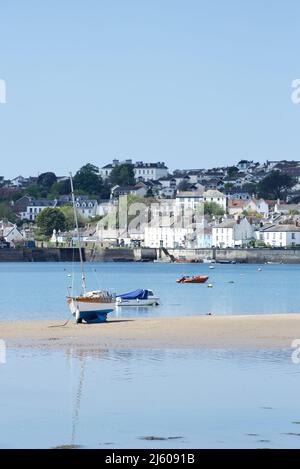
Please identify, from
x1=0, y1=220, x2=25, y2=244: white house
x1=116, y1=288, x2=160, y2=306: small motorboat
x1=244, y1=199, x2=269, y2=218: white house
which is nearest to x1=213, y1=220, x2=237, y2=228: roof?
x1=244, y1=199, x2=269, y2=218: white house

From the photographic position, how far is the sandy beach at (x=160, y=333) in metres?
35.0

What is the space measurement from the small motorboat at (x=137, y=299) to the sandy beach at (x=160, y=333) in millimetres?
10643

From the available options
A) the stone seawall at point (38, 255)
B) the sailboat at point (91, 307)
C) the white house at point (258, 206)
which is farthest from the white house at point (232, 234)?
the sailboat at point (91, 307)

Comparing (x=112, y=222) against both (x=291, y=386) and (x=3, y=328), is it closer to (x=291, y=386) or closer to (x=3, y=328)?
(x=3, y=328)

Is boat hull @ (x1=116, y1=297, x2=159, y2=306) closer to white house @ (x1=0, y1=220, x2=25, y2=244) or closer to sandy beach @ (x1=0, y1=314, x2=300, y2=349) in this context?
sandy beach @ (x1=0, y1=314, x2=300, y2=349)

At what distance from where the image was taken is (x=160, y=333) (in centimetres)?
3838

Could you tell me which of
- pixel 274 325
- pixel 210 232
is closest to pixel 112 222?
pixel 210 232

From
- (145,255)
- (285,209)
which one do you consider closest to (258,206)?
(285,209)

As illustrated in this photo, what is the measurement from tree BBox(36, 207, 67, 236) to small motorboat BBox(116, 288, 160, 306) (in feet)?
406

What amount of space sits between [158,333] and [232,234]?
410 feet

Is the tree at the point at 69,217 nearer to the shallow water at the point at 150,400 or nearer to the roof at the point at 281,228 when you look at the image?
the roof at the point at 281,228

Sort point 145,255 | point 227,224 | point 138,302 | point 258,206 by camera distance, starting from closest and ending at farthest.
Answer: point 138,302 → point 227,224 → point 145,255 → point 258,206

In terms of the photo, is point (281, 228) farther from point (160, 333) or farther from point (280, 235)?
point (160, 333)
